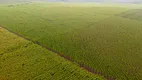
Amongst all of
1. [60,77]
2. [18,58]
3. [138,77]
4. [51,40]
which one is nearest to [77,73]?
[60,77]

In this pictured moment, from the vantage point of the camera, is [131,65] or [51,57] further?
[51,57]

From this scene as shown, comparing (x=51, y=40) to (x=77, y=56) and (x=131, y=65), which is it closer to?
(x=77, y=56)

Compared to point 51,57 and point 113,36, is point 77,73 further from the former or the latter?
point 113,36

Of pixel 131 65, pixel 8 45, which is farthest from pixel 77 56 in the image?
pixel 8 45

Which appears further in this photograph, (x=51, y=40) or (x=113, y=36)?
(x=113, y=36)

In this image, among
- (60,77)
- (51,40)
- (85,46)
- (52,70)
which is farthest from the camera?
(51,40)

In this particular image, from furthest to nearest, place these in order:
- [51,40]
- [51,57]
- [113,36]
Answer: [113,36] < [51,40] < [51,57]
